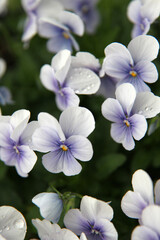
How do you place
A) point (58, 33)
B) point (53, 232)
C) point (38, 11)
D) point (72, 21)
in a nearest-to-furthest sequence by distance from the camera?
point (53, 232)
point (72, 21)
point (58, 33)
point (38, 11)

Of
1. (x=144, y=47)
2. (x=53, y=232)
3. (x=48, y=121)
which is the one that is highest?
(x=144, y=47)

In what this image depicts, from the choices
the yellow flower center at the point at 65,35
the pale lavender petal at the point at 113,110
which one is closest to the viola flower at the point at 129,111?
the pale lavender petal at the point at 113,110

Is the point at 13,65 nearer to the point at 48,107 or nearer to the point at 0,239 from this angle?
the point at 48,107

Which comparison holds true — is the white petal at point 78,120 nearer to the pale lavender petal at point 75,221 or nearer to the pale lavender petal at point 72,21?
the pale lavender petal at point 75,221

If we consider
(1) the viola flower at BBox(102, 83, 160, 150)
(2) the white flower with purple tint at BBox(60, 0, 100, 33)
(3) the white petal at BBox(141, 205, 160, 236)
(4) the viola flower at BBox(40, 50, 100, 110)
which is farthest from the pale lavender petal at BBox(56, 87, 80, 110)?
(2) the white flower with purple tint at BBox(60, 0, 100, 33)

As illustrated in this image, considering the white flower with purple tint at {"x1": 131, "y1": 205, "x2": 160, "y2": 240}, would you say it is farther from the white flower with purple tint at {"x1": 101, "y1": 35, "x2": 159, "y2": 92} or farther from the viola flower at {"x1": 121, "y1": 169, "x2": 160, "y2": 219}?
the white flower with purple tint at {"x1": 101, "y1": 35, "x2": 159, "y2": 92}

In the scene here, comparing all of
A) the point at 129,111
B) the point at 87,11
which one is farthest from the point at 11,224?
the point at 87,11

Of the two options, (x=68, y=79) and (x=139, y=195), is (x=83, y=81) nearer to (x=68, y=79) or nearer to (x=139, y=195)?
(x=68, y=79)

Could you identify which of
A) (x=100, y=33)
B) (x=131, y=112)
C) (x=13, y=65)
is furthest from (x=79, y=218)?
(x=13, y=65)
